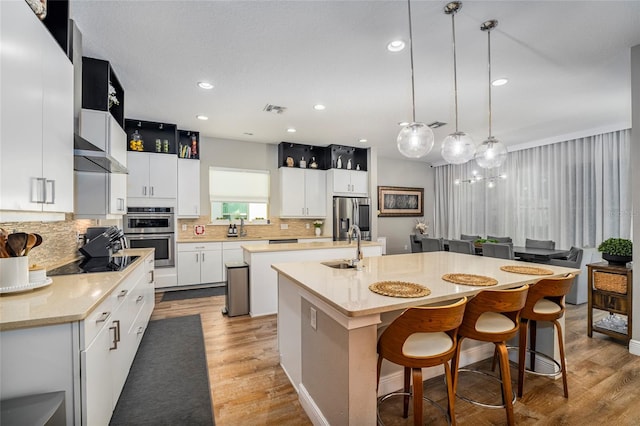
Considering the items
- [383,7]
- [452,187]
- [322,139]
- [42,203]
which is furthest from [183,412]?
[452,187]

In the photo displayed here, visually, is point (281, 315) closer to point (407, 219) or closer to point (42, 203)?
Answer: point (42, 203)

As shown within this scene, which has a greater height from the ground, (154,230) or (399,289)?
(154,230)

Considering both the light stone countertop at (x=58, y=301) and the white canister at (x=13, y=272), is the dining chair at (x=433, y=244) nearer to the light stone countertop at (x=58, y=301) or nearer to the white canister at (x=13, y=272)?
the light stone countertop at (x=58, y=301)

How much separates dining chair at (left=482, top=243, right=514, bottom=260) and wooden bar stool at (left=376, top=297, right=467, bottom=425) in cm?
328

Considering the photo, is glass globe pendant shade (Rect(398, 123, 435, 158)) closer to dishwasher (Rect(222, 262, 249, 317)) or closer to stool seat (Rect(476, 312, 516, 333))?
stool seat (Rect(476, 312, 516, 333))

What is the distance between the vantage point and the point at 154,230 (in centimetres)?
480

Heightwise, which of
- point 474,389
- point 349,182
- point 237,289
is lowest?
point 474,389

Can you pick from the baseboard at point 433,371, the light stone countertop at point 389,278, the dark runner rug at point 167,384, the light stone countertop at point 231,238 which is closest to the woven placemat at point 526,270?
the light stone countertop at point 389,278

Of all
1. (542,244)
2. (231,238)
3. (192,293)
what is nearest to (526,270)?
(542,244)

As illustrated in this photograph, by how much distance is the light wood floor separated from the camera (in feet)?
6.19

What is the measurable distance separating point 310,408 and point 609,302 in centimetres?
331

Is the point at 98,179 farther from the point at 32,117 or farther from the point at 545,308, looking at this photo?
the point at 545,308

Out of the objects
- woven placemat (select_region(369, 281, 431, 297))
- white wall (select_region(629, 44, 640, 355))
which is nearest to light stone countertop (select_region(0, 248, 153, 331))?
woven placemat (select_region(369, 281, 431, 297))

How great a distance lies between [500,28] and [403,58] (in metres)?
0.76
